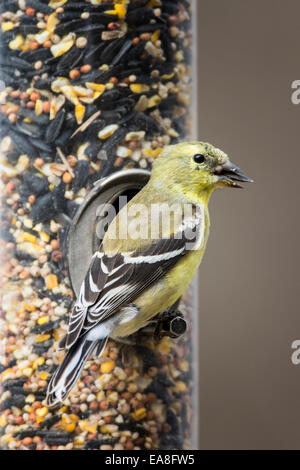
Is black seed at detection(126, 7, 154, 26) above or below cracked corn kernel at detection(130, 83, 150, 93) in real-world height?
above

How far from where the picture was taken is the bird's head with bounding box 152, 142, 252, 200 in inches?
149

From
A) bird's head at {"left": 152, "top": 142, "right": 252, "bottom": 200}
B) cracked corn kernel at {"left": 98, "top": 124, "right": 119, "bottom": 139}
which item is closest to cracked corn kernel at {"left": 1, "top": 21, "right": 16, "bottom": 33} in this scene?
cracked corn kernel at {"left": 98, "top": 124, "right": 119, "bottom": 139}

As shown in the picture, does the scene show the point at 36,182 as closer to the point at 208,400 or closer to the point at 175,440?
the point at 175,440

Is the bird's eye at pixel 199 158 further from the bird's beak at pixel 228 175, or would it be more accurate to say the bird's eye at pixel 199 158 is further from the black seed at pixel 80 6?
the black seed at pixel 80 6

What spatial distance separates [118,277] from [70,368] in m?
0.34

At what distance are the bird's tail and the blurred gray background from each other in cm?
241

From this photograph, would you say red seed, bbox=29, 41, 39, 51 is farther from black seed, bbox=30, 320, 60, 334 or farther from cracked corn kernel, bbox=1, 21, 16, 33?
black seed, bbox=30, 320, 60, 334

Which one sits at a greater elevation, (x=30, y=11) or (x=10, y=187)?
(x=30, y=11)

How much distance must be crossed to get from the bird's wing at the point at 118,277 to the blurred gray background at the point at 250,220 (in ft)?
7.42

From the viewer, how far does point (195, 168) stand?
3799mm

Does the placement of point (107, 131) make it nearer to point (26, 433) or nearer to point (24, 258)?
point (24, 258)

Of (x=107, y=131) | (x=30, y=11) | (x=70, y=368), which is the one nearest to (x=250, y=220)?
(x=107, y=131)

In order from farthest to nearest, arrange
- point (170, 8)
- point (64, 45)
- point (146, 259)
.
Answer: point (170, 8)
point (64, 45)
point (146, 259)
